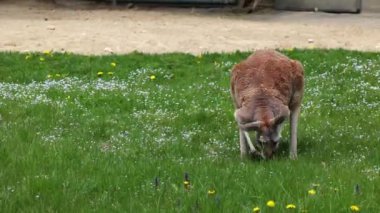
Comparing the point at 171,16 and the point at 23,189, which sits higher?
the point at 23,189

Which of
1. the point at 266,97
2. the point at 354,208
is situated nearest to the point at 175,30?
the point at 266,97

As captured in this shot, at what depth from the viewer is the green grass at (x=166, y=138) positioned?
507cm

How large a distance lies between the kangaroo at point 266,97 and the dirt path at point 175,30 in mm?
5525

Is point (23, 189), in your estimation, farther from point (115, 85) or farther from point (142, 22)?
point (142, 22)

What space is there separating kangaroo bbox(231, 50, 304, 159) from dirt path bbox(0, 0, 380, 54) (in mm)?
5525

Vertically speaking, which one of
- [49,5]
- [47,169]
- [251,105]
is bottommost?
[49,5]

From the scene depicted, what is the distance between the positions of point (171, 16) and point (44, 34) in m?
3.27

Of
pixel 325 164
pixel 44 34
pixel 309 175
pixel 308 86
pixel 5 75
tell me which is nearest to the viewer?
pixel 309 175

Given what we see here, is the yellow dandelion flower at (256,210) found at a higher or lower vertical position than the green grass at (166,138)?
higher

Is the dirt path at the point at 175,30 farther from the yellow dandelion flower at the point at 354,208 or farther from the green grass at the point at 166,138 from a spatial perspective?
the yellow dandelion flower at the point at 354,208

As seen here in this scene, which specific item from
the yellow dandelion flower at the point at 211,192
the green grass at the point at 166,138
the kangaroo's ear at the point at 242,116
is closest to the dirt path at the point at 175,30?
the green grass at the point at 166,138

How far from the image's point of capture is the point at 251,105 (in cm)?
614

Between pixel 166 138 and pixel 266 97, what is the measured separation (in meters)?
1.36

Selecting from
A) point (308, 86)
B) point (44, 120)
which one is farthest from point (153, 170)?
point (308, 86)
